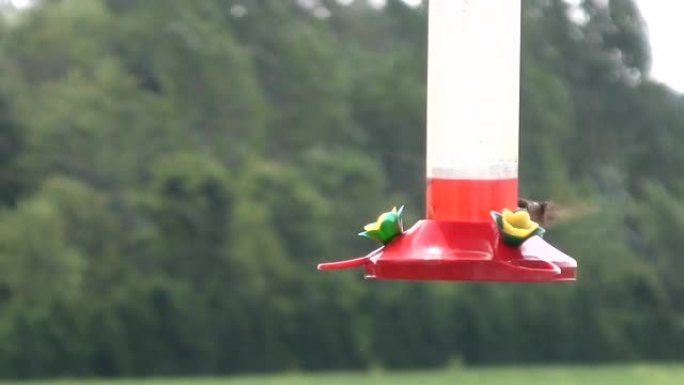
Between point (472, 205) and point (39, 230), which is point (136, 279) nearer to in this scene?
point (39, 230)

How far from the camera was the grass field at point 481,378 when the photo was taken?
76.1 feet

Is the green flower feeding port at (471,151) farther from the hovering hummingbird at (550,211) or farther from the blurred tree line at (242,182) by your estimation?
the blurred tree line at (242,182)

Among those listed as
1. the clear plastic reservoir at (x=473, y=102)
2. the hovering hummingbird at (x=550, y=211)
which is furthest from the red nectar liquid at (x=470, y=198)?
the hovering hummingbird at (x=550, y=211)

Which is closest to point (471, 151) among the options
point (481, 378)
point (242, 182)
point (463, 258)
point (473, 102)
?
point (473, 102)

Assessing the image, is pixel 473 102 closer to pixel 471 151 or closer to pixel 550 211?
pixel 471 151

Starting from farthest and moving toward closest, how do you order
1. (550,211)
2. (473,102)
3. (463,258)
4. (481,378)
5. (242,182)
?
(481,378) → (242,182) → (550,211) → (473,102) → (463,258)

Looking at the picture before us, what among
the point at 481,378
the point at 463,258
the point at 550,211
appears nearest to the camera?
the point at 463,258

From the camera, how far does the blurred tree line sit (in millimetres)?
23000

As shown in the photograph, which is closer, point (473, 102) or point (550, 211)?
point (473, 102)

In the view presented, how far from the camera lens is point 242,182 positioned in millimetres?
23781

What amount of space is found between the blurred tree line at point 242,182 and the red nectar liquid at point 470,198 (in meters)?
19.6

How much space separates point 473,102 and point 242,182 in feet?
69.3

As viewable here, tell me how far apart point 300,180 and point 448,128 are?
21144 mm

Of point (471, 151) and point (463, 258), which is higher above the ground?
point (471, 151)
